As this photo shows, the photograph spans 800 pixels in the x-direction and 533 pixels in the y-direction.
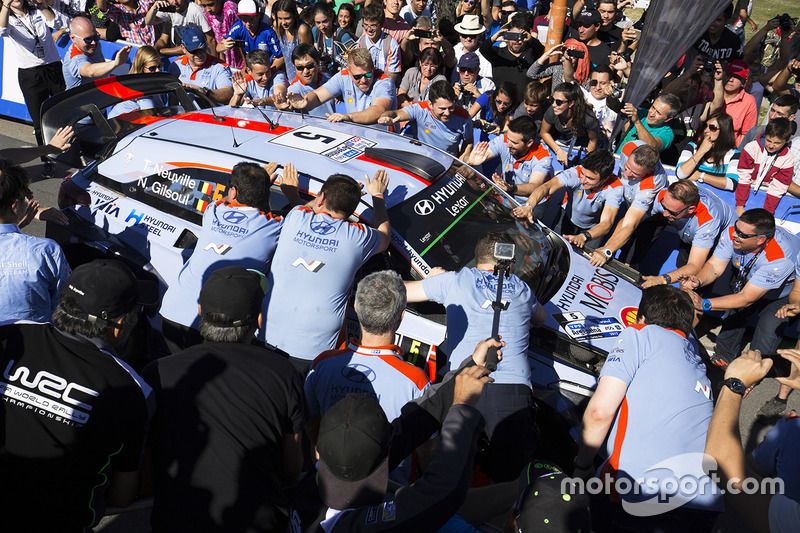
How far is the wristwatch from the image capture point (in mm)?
2754

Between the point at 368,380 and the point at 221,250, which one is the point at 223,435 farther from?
the point at 221,250

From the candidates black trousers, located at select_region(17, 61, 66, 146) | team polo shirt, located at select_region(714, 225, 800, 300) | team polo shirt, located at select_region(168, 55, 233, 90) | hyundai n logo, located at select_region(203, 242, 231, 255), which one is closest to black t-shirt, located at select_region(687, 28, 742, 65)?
team polo shirt, located at select_region(714, 225, 800, 300)

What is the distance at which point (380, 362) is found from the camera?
10.2 ft

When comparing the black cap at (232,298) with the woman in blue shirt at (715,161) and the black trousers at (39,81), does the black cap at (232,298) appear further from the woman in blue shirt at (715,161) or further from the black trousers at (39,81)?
the black trousers at (39,81)

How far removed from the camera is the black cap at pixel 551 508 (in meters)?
2.19

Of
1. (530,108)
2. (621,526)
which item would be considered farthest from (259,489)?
(530,108)

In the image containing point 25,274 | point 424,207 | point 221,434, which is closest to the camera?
point 221,434

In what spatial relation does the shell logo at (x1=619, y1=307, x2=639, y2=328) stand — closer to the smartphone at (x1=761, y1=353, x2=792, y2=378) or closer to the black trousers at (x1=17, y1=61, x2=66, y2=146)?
the smartphone at (x1=761, y1=353, x2=792, y2=378)

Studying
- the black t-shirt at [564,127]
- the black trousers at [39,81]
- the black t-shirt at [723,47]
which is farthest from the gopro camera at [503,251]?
the black trousers at [39,81]

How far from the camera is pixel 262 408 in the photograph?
2633 millimetres

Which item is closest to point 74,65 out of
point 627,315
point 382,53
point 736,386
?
point 382,53

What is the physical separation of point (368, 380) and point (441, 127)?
394cm

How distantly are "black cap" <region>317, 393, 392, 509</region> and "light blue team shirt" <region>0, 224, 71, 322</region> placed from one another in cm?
221

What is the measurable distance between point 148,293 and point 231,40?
598cm
